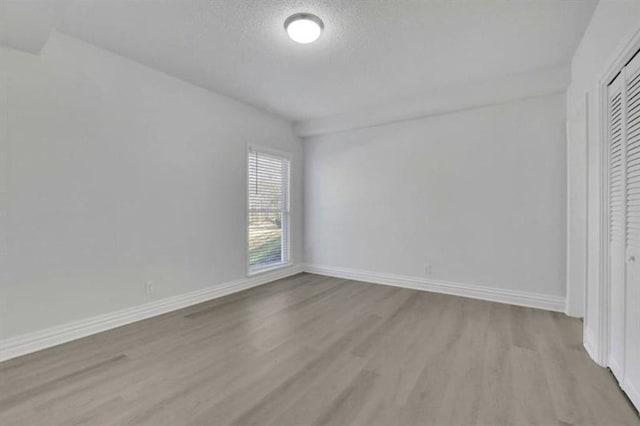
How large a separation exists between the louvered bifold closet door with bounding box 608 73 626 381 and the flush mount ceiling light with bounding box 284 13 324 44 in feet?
6.81

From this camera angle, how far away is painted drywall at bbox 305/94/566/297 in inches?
131

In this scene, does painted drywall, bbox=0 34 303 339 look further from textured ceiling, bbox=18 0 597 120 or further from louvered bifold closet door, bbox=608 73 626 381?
louvered bifold closet door, bbox=608 73 626 381

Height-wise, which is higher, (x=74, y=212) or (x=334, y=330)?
(x=74, y=212)

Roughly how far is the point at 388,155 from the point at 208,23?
2895 mm

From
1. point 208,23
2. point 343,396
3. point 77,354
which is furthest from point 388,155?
point 77,354

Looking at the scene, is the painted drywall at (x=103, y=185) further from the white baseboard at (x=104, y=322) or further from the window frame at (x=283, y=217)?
the window frame at (x=283, y=217)

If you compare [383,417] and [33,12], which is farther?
[33,12]

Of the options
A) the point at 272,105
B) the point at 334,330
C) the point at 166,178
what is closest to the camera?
the point at 334,330

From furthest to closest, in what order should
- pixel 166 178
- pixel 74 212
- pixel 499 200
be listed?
pixel 499 200 < pixel 166 178 < pixel 74 212

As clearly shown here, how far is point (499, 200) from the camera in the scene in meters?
3.57

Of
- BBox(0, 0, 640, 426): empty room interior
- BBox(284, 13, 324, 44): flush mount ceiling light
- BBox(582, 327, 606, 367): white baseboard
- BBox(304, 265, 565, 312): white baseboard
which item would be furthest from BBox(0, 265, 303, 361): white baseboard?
BBox(582, 327, 606, 367): white baseboard

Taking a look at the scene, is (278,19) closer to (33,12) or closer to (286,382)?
(33,12)

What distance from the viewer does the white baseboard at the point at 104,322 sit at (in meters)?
2.27

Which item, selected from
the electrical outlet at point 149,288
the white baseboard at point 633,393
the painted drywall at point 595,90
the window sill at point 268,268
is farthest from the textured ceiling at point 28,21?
the white baseboard at point 633,393
